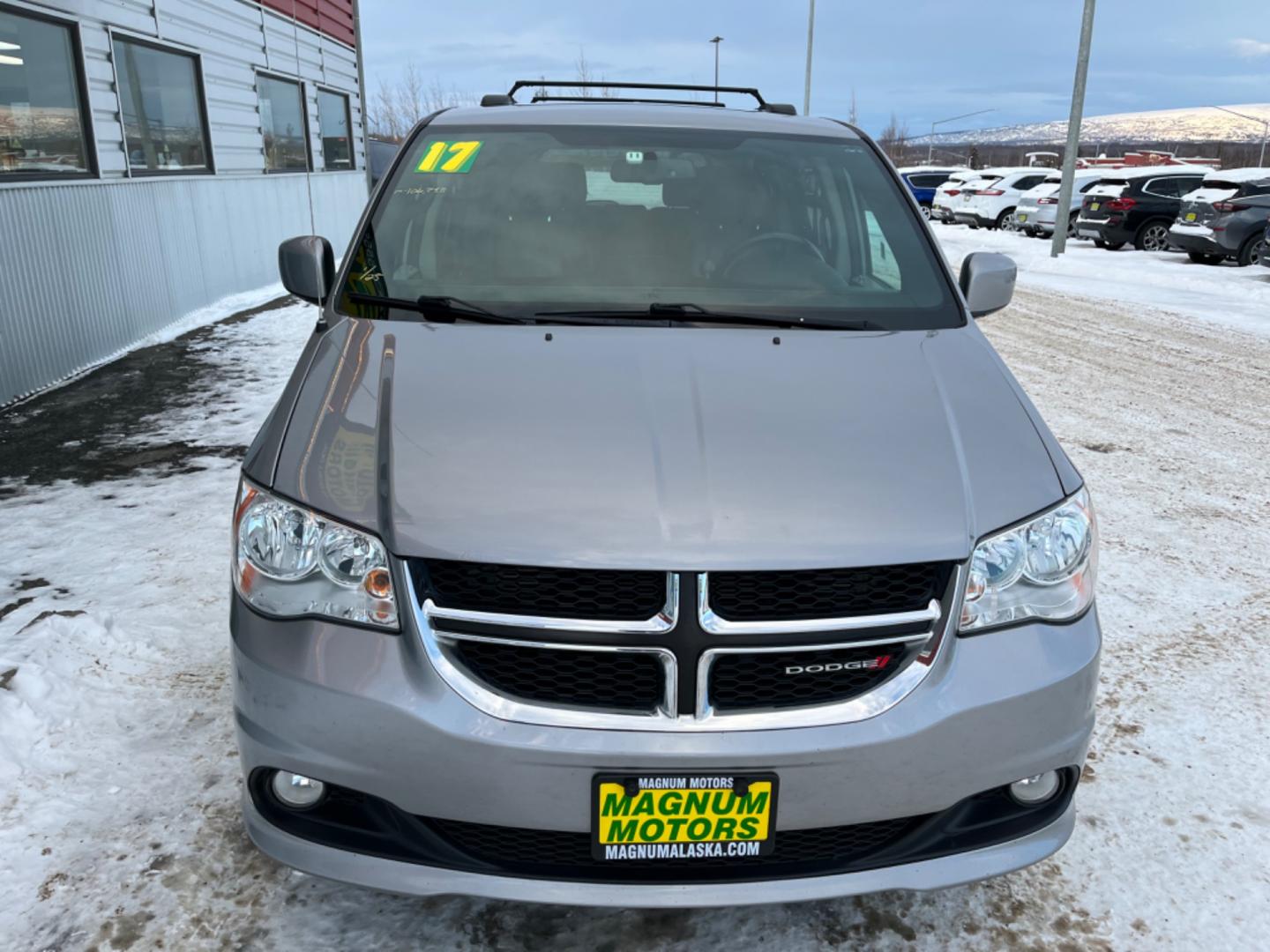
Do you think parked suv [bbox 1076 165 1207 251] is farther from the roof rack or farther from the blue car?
the roof rack

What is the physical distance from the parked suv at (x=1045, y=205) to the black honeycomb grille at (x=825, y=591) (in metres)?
22.2

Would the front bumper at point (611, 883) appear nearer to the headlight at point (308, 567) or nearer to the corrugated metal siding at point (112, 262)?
the headlight at point (308, 567)

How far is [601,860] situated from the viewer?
6.13 feet

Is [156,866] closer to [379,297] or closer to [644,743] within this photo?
[644,743]

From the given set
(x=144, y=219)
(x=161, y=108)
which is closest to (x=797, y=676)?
(x=144, y=219)

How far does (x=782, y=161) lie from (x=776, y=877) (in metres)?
2.31

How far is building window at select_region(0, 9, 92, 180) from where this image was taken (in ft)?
22.8

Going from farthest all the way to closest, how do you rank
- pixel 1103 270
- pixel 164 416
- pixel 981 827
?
pixel 1103 270 → pixel 164 416 → pixel 981 827

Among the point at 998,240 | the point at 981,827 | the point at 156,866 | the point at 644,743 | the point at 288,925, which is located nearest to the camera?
the point at 644,743

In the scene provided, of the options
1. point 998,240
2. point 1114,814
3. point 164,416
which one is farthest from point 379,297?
point 998,240

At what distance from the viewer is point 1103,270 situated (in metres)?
15.4

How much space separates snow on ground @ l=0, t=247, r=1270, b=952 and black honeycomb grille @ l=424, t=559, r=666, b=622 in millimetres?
857

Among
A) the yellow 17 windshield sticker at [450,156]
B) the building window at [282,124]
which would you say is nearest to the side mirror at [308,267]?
the yellow 17 windshield sticker at [450,156]

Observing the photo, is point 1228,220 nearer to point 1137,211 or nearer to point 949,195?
point 1137,211
